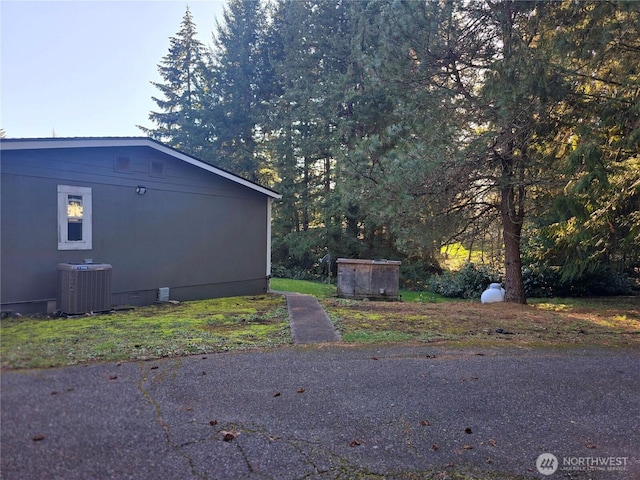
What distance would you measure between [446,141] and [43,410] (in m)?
9.32

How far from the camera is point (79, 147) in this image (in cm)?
685

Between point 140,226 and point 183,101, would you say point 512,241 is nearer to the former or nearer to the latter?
point 140,226

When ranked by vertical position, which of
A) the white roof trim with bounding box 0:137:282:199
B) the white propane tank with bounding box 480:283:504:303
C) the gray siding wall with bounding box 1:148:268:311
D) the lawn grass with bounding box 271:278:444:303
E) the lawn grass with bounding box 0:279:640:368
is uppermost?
the white roof trim with bounding box 0:137:282:199

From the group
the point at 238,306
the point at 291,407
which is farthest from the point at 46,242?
the point at 291,407

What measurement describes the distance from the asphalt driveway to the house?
2.89 m

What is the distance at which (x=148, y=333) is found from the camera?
4504 mm

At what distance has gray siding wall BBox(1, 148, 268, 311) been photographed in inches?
240

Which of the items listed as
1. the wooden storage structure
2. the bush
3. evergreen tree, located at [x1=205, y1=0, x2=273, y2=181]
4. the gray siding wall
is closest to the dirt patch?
the wooden storage structure

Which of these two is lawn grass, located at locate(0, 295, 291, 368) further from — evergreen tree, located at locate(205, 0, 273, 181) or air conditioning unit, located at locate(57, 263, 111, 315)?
evergreen tree, located at locate(205, 0, 273, 181)

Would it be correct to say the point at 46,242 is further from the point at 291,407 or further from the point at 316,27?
the point at 316,27

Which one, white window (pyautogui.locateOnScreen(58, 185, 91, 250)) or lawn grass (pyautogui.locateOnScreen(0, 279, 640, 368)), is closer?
lawn grass (pyautogui.locateOnScreen(0, 279, 640, 368))

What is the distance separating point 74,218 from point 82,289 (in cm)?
147

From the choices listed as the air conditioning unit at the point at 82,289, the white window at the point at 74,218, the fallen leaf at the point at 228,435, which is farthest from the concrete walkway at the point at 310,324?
the white window at the point at 74,218

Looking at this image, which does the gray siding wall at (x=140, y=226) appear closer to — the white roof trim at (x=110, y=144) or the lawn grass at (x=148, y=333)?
the white roof trim at (x=110, y=144)
